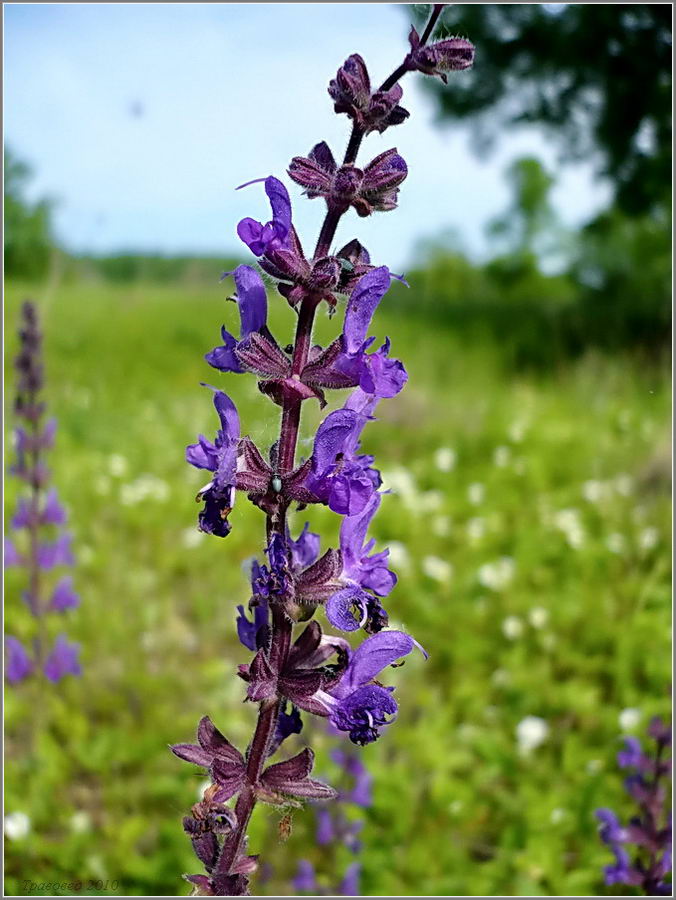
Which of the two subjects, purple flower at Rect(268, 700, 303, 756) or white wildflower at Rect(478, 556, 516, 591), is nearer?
purple flower at Rect(268, 700, 303, 756)

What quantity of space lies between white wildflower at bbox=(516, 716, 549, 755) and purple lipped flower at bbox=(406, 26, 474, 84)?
239 centimetres

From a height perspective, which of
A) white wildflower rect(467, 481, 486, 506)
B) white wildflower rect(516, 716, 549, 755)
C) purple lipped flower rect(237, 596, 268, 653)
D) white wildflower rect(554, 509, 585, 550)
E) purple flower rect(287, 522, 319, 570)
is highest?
white wildflower rect(467, 481, 486, 506)

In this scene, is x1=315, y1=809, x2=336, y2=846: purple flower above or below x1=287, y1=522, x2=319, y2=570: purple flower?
below

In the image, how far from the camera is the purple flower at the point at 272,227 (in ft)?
3.50

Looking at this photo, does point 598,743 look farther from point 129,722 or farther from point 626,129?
point 626,129

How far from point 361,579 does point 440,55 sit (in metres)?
0.75

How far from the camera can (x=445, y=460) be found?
5457 millimetres

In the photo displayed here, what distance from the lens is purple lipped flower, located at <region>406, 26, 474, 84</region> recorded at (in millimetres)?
1033

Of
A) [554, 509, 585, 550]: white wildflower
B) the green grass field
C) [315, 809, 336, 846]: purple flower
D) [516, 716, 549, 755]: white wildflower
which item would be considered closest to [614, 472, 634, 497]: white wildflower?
the green grass field

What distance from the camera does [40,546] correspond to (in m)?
3.20

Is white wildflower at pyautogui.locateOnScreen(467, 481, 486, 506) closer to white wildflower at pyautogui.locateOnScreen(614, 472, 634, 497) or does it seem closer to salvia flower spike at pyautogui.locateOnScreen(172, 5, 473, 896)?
white wildflower at pyautogui.locateOnScreen(614, 472, 634, 497)

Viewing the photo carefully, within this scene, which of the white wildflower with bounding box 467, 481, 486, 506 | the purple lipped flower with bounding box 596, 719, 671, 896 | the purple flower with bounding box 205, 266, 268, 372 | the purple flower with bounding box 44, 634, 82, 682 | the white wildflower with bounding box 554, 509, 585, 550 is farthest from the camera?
the white wildflower with bounding box 467, 481, 486, 506

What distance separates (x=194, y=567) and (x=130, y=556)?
35 cm

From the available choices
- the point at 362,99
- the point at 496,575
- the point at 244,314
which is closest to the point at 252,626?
the point at 244,314
